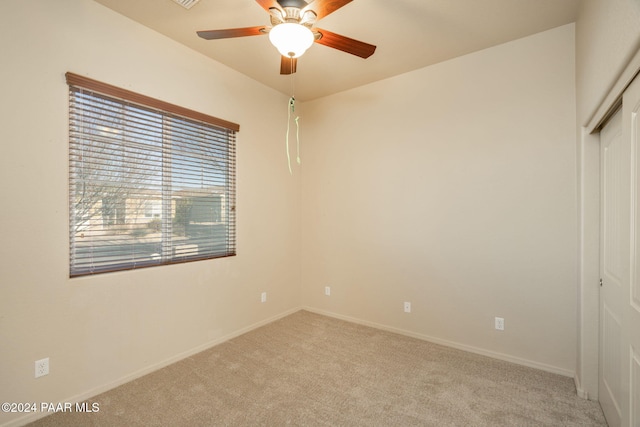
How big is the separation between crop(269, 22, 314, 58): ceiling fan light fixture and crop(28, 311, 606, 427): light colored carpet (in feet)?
7.46

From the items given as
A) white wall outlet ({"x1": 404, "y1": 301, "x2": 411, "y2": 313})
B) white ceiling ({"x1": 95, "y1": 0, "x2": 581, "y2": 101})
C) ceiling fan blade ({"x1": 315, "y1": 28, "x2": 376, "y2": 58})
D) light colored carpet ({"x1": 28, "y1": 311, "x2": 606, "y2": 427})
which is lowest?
light colored carpet ({"x1": 28, "y1": 311, "x2": 606, "y2": 427})

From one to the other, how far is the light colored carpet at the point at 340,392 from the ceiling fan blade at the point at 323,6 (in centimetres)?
246

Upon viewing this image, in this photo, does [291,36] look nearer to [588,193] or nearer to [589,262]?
[588,193]

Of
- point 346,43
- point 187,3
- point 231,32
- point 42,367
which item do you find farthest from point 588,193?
point 42,367

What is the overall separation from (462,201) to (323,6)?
7.14 ft

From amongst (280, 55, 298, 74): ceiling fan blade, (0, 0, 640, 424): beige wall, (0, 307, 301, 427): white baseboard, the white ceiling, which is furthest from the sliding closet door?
(0, 307, 301, 427): white baseboard

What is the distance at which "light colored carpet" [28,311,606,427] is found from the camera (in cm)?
199

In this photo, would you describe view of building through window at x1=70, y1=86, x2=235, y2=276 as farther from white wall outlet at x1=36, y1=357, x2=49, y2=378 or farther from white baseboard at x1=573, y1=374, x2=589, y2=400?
white baseboard at x1=573, y1=374, x2=589, y2=400

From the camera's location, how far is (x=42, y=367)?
202 cm

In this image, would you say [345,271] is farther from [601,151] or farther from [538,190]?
[601,151]

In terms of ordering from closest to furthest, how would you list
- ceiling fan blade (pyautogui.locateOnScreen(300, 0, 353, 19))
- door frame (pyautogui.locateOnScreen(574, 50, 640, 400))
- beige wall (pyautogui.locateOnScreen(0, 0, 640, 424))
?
ceiling fan blade (pyautogui.locateOnScreen(300, 0, 353, 19))
beige wall (pyautogui.locateOnScreen(0, 0, 640, 424))
door frame (pyautogui.locateOnScreen(574, 50, 640, 400))

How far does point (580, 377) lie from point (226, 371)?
2.72 metres

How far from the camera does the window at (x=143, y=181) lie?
223 cm

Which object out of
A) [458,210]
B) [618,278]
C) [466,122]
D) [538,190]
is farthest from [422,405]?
[466,122]
